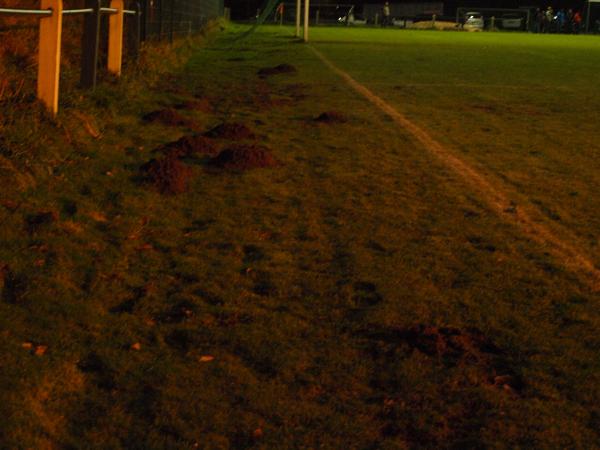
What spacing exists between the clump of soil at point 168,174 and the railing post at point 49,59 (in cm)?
160

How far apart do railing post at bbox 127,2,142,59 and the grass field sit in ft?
22.7

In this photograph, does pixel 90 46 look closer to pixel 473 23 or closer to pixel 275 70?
pixel 275 70

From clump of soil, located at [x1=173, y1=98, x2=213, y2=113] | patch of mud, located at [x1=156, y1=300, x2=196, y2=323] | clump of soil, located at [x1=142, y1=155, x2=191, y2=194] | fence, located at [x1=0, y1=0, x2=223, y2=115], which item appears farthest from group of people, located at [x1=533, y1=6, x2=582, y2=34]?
patch of mud, located at [x1=156, y1=300, x2=196, y2=323]

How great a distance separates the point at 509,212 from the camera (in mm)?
8781

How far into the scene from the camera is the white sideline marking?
7.08m

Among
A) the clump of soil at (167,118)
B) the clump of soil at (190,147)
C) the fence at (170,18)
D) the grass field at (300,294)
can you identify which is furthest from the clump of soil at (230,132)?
the fence at (170,18)

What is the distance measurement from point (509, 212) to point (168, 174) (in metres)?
3.08

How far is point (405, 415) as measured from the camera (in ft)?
15.4

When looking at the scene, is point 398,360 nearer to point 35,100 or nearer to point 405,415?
point 405,415

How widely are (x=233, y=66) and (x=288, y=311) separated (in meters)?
20.4

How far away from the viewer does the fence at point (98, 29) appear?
434 inches

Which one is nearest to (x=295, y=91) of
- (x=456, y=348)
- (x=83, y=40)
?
(x=83, y=40)

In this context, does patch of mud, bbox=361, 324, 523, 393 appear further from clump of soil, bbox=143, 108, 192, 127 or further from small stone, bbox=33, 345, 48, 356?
clump of soil, bbox=143, 108, 192, 127

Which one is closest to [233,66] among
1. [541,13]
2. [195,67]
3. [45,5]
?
[195,67]
